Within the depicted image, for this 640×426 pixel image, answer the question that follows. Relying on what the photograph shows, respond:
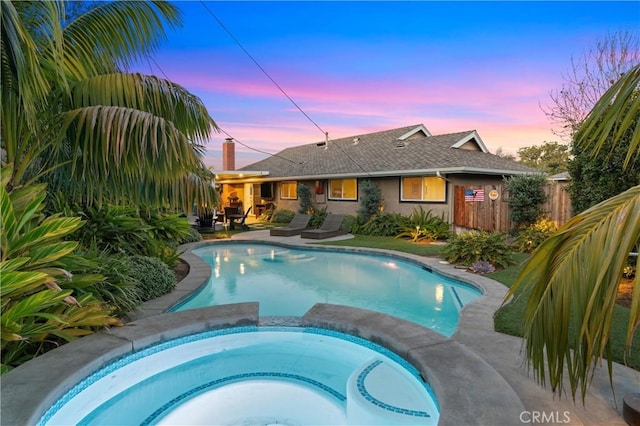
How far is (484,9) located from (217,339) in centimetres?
999

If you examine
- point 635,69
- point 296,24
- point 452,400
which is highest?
point 296,24

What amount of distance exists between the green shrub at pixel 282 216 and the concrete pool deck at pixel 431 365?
15321 millimetres

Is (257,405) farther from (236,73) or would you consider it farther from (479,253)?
(236,73)

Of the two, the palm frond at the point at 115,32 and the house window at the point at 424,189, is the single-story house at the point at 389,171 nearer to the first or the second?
the house window at the point at 424,189

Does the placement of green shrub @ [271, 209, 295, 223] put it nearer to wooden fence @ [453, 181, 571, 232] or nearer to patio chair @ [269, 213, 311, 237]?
patio chair @ [269, 213, 311, 237]

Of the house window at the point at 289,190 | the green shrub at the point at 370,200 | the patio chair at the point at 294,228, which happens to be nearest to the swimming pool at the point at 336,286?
the patio chair at the point at 294,228

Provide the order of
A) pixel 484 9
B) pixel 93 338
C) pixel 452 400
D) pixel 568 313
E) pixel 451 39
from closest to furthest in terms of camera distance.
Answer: pixel 568 313, pixel 452 400, pixel 93 338, pixel 484 9, pixel 451 39

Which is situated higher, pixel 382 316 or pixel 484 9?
pixel 484 9

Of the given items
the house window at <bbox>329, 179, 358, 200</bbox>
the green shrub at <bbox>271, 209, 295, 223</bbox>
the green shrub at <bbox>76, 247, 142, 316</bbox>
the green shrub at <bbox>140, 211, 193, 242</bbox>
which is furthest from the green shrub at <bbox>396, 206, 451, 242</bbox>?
the green shrub at <bbox>76, 247, 142, 316</bbox>

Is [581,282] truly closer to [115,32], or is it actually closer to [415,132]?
[115,32]

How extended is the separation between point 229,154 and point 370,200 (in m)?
13.5

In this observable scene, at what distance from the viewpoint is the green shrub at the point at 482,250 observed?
9258 millimetres

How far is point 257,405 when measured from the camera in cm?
389

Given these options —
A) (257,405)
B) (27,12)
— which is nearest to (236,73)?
(27,12)
